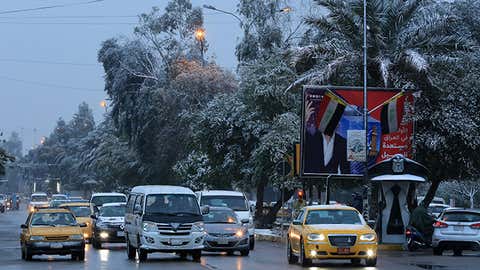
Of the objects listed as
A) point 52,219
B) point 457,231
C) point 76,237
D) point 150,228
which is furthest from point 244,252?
point 457,231

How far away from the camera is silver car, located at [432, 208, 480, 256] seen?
29.0 meters

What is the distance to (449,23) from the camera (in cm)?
3828

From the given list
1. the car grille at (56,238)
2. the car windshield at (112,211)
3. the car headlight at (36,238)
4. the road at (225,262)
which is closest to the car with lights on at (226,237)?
the road at (225,262)

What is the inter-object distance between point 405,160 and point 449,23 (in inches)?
313

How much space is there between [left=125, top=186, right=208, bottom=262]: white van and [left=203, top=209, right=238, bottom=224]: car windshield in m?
1.89

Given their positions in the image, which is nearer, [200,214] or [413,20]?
[200,214]

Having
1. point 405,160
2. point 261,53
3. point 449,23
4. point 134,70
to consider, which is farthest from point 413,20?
point 134,70

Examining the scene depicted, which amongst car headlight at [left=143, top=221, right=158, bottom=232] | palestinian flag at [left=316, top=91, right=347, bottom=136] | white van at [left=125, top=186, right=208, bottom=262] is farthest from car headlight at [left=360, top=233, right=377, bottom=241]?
palestinian flag at [left=316, top=91, right=347, bottom=136]

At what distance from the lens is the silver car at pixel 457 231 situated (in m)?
29.0

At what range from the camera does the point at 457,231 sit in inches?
1147

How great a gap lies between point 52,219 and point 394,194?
12.5m

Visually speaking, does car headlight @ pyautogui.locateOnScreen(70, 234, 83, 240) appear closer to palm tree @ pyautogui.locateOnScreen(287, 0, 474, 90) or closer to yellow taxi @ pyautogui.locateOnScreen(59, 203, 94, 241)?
yellow taxi @ pyautogui.locateOnScreen(59, 203, 94, 241)

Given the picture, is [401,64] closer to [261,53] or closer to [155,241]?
[155,241]

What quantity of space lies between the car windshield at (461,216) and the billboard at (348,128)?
7.57 m
